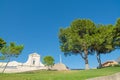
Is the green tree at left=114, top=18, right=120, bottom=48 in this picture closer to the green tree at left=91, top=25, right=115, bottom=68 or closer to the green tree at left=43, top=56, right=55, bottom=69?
the green tree at left=91, top=25, right=115, bottom=68

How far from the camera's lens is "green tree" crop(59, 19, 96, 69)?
5231 centimetres

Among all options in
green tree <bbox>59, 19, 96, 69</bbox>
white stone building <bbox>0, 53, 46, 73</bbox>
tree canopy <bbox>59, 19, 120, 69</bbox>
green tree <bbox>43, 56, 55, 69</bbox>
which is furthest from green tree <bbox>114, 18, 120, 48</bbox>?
white stone building <bbox>0, 53, 46, 73</bbox>

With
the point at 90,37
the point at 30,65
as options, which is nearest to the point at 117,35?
the point at 90,37

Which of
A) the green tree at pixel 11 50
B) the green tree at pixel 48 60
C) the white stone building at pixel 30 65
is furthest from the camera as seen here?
the white stone building at pixel 30 65

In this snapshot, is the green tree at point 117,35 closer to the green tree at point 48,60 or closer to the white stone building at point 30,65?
the green tree at point 48,60

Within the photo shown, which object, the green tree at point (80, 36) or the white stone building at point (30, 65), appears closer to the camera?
the green tree at point (80, 36)

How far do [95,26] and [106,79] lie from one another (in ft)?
125

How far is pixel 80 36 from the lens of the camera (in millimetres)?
53938

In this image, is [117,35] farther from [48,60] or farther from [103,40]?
[48,60]

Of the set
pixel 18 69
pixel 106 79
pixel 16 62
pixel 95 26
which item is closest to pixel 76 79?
pixel 106 79

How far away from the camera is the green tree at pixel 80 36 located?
52.3 metres

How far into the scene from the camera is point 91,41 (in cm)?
5153

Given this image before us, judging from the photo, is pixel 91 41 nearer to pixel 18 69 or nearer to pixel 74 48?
pixel 74 48

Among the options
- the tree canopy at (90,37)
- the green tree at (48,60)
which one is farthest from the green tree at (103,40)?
the green tree at (48,60)
